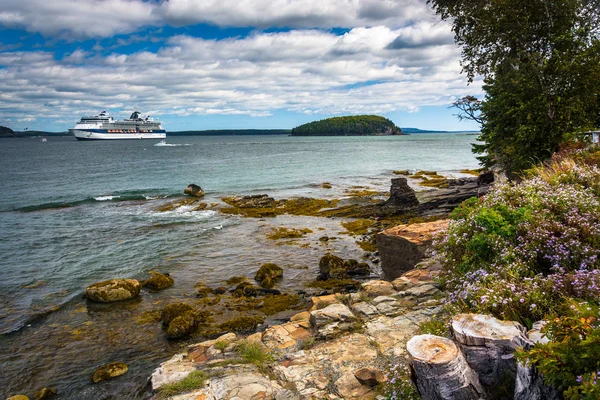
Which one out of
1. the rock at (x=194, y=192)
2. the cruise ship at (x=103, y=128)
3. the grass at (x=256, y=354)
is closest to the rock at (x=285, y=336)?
the grass at (x=256, y=354)

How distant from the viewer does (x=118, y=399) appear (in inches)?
388

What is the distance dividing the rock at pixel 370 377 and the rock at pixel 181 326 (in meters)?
7.77

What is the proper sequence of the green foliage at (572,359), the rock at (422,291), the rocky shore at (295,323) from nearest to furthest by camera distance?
1. the green foliage at (572,359)
2. the rocky shore at (295,323)
3. the rock at (422,291)

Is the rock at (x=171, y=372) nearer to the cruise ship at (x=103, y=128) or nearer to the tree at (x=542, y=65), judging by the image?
the tree at (x=542, y=65)

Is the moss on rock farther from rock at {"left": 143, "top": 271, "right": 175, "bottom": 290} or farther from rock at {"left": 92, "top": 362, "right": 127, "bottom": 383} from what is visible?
rock at {"left": 143, "top": 271, "right": 175, "bottom": 290}

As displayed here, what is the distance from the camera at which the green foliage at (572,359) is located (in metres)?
3.49

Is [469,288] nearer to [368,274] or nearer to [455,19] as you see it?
[368,274]

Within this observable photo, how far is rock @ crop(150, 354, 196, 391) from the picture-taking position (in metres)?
8.53

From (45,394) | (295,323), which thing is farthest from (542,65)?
(45,394)

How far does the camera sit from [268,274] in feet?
59.3

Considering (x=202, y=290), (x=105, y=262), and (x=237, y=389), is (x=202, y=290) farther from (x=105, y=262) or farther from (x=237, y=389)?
(x=237, y=389)

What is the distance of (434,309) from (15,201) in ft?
154

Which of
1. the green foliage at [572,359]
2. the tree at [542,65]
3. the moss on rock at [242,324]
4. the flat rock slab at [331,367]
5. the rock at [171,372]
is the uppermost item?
A: the tree at [542,65]

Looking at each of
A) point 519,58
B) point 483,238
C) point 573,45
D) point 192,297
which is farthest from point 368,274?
point 573,45
